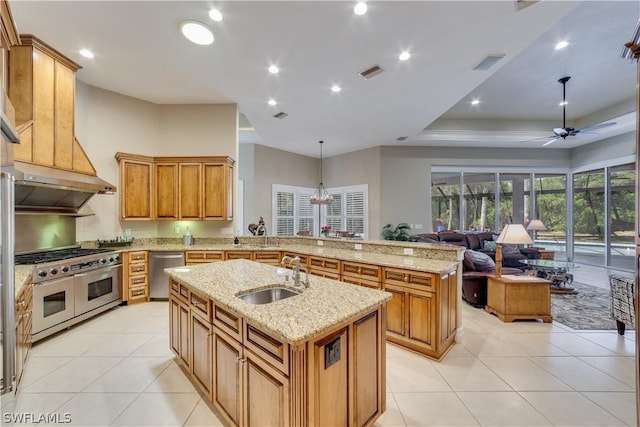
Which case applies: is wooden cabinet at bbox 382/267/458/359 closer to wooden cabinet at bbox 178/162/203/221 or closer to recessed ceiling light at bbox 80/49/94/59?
wooden cabinet at bbox 178/162/203/221

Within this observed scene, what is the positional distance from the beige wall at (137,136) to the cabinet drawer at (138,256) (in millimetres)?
687

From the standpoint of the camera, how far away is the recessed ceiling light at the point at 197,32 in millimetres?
2602

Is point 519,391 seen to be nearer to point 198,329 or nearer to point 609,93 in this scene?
point 198,329

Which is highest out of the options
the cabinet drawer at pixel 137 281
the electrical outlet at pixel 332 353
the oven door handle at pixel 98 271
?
the electrical outlet at pixel 332 353

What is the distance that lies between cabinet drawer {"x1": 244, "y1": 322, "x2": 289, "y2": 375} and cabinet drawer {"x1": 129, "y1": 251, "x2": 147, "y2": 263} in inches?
142

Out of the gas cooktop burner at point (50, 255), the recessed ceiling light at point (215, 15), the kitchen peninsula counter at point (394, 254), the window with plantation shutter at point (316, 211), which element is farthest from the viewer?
the window with plantation shutter at point (316, 211)

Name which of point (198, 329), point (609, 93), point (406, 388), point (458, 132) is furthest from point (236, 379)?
point (609, 93)

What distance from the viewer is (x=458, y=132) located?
679 cm

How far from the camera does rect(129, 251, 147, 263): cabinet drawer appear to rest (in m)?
3.96

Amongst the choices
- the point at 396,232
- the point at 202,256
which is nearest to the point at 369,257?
the point at 202,256

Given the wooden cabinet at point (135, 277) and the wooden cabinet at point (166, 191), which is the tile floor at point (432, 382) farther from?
the wooden cabinet at point (166, 191)

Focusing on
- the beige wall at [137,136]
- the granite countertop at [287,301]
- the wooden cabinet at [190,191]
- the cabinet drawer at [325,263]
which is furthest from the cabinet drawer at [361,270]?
the wooden cabinet at [190,191]

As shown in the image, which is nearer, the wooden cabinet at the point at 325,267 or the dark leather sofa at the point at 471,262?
the wooden cabinet at the point at 325,267

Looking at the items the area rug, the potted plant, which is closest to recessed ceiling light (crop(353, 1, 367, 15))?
the area rug
